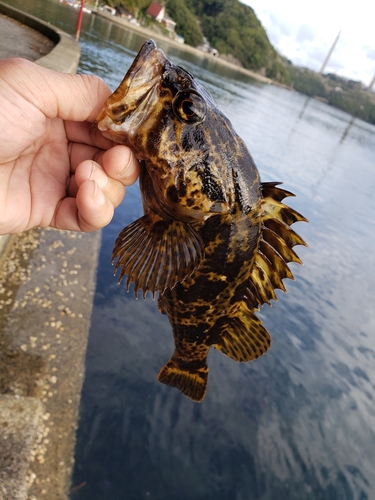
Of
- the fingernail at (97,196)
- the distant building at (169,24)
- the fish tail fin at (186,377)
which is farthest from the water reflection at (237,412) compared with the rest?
the distant building at (169,24)

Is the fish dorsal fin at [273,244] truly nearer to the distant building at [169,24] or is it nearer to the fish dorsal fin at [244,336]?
the fish dorsal fin at [244,336]

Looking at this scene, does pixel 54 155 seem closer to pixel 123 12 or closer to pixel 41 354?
pixel 41 354

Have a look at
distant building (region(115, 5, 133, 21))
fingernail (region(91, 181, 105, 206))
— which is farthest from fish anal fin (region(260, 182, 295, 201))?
distant building (region(115, 5, 133, 21))

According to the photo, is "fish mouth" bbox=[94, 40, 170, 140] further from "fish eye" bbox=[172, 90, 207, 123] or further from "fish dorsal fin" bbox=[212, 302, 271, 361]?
A: "fish dorsal fin" bbox=[212, 302, 271, 361]

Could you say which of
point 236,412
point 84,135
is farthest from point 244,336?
point 236,412

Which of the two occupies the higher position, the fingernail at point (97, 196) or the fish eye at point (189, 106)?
the fish eye at point (189, 106)
